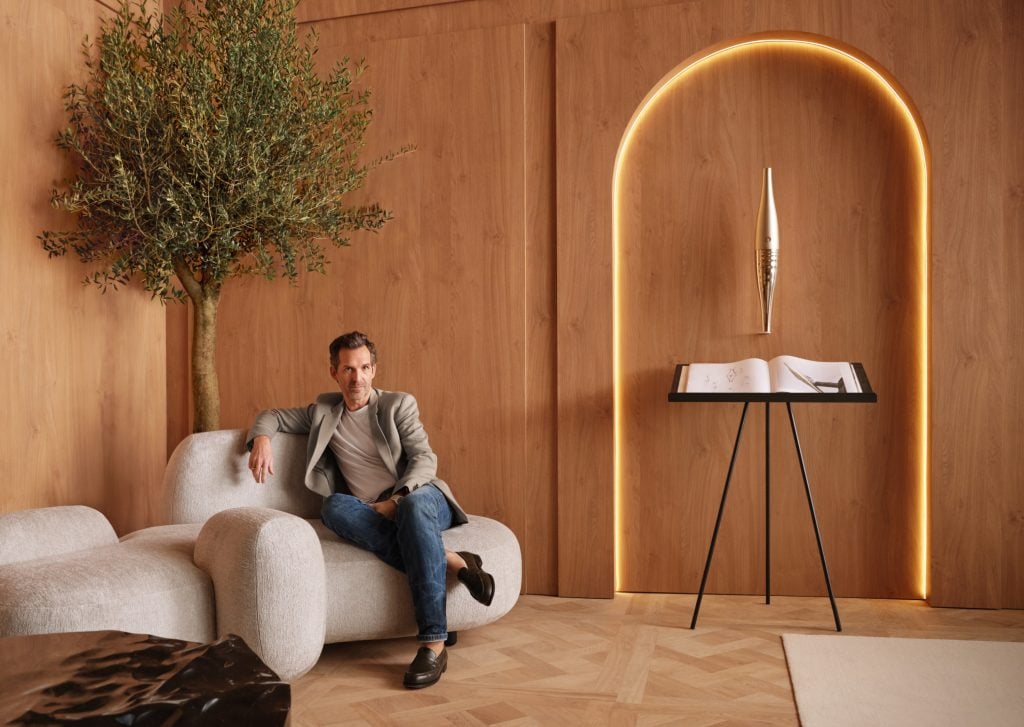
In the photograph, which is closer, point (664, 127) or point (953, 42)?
point (953, 42)

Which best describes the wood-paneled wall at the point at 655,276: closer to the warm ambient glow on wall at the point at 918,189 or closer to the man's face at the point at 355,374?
the warm ambient glow on wall at the point at 918,189

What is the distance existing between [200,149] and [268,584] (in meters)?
1.75

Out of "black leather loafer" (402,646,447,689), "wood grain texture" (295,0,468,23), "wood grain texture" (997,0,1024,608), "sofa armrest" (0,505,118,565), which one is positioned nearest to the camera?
"sofa armrest" (0,505,118,565)

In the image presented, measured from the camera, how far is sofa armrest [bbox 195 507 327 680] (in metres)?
2.35

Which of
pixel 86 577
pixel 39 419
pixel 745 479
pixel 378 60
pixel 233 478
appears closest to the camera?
pixel 86 577

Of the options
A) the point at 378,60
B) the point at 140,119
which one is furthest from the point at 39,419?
the point at 378,60

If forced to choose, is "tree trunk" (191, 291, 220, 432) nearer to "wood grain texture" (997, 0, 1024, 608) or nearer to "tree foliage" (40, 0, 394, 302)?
"tree foliage" (40, 0, 394, 302)

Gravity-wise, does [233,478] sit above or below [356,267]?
below

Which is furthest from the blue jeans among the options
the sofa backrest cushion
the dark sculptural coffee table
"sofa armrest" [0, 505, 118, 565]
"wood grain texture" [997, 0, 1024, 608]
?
"wood grain texture" [997, 0, 1024, 608]

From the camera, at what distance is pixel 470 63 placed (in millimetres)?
3881

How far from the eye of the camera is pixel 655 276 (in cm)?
378

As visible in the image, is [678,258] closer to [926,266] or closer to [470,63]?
[926,266]

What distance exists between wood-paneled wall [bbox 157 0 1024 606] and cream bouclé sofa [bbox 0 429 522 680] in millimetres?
833

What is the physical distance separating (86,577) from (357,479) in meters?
1.14
